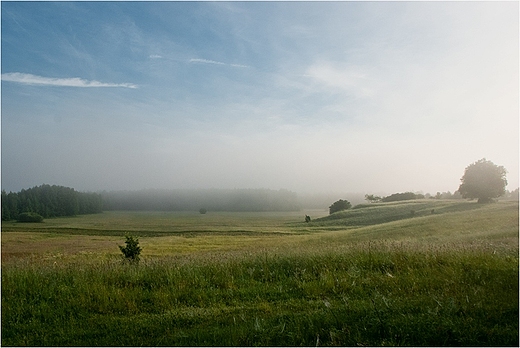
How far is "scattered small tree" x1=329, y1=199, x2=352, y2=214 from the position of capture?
119 m

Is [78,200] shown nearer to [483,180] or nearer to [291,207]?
[291,207]

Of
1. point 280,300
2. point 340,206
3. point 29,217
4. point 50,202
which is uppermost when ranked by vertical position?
point 50,202

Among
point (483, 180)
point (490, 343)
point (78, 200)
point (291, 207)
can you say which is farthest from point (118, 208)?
point (490, 343)

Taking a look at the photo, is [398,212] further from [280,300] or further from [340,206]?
[280,300]

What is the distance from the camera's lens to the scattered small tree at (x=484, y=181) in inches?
2566

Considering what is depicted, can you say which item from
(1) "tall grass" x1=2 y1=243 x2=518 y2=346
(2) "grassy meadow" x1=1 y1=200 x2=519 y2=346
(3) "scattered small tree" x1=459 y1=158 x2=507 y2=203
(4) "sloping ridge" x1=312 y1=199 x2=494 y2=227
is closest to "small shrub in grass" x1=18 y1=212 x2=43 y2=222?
(4) "sloping ridge" x1=312 y1=199 x2=494 y2=227

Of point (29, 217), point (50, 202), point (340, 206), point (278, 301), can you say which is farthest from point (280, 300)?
point (340, 206)

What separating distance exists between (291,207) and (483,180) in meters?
85.2

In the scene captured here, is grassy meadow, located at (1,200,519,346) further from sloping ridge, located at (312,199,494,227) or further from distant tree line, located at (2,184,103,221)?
distant tree line, located at (2,184,103,221)

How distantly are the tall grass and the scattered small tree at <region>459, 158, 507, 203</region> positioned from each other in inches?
2555

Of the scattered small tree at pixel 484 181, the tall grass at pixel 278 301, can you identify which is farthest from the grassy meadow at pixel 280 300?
the scattered small tree at pixel 484 181

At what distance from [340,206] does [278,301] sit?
4539 inches

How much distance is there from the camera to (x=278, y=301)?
7.79 metres

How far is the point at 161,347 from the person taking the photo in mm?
5504
